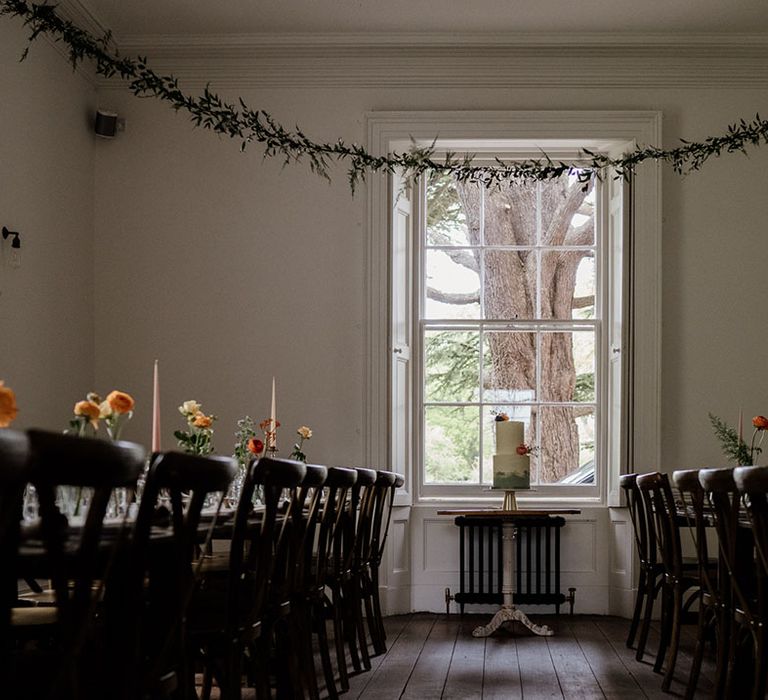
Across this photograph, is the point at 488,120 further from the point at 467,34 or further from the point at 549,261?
the point at 549,261

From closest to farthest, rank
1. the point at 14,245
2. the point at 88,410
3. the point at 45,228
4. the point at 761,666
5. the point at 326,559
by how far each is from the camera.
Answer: the point at 761,666 → the point at 88,410 → the point at 326,559 → the point at 14,245 → the point at 45,228

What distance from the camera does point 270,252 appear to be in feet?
23.7

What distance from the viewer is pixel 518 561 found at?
23.6 feet

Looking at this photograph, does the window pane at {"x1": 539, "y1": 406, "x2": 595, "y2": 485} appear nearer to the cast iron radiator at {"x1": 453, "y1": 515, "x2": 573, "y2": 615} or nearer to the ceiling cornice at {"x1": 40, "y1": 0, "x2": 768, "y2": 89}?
the cast iron radiator at {"x1": 453, "y1": 515, "x2": 573, "y2": 615}

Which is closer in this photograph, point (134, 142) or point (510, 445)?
point (510, 445)

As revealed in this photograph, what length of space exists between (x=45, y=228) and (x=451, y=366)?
2719 mm

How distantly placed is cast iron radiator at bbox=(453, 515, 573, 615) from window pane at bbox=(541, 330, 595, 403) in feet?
2.83

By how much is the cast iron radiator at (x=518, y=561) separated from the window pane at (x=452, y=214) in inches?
72.6

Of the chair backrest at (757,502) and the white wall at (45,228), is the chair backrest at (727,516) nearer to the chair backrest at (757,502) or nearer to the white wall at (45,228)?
the chair backrest at (757,502)

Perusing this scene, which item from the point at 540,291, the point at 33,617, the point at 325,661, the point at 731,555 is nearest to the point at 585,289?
the point at 540,291

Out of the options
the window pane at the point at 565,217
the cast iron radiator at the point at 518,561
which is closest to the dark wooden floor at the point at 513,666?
the cast iron radiator at the point at 518,561

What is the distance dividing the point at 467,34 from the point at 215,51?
1.58 meters

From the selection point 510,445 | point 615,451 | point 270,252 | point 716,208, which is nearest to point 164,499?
point 510,445

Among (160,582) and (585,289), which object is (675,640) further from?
(585,289)
